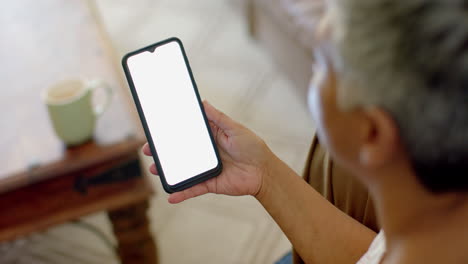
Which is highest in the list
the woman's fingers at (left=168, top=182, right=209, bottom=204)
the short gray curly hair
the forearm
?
the short gray curly hair

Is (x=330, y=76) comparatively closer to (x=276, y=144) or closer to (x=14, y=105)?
(x=14, y=105)

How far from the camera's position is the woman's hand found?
2.63 feet

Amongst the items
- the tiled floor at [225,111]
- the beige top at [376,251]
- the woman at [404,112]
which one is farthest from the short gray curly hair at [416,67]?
the tiled floor at [225,111]

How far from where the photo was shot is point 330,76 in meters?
0.45

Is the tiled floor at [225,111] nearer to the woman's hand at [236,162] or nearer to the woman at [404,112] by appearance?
the woman's hand at [236,162]

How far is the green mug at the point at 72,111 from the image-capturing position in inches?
41.4

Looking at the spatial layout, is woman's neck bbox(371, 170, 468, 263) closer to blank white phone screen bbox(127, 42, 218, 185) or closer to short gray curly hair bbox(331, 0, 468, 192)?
short gray curly hair bbox(331, 0, 468, 192)

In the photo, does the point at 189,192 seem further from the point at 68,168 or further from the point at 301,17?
the point at 301,17

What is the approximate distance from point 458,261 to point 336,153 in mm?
181

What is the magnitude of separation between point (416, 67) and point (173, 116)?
49cm

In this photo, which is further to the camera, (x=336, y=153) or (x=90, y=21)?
(x=90, y=21)

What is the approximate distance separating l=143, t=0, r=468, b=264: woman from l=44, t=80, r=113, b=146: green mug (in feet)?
2.29

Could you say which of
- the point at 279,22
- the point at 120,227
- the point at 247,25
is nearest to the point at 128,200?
the point at 120,227

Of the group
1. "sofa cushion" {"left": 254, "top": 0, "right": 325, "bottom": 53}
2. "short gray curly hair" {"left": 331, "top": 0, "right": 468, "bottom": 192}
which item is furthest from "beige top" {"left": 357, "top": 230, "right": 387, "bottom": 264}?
"sofa cushion" {"left": 254, "top": 0, "right": 325, "bottom": 53}
